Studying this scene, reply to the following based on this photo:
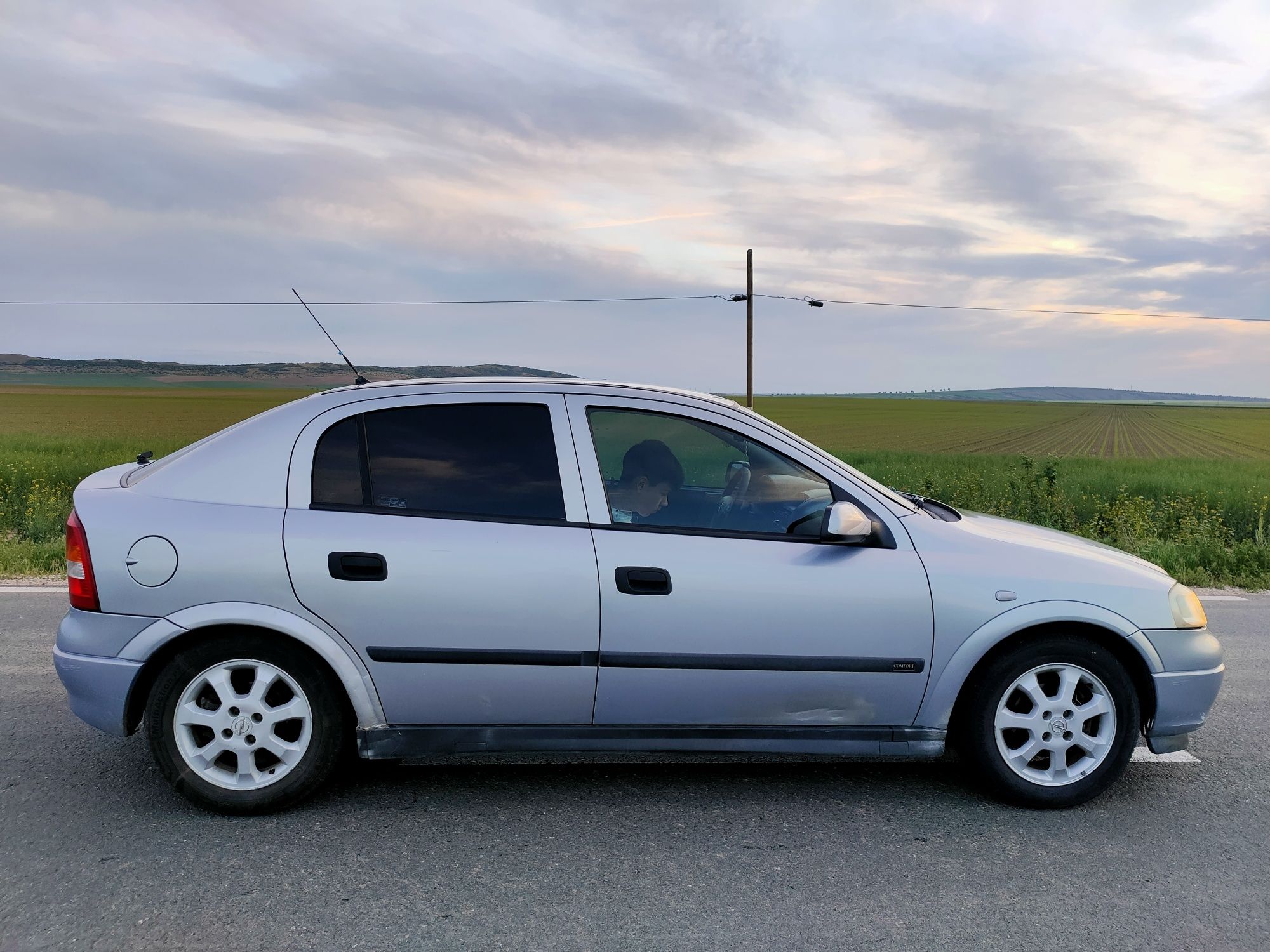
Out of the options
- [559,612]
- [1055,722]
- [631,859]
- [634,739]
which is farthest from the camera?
[1055,722]

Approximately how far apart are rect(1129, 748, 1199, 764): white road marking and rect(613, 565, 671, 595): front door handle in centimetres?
239

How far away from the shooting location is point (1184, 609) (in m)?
3.91

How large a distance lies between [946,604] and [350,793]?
7.93ft

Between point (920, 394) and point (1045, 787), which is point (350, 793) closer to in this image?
point (1045, 787)

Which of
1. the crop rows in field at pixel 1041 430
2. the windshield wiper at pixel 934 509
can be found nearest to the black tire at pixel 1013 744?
the windshield wiper at pixel 934 509

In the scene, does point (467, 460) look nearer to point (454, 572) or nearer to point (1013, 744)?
point (454, 572)

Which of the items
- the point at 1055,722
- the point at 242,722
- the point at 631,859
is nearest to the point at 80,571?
the point at 242,722

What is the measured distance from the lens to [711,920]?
9.46 feet

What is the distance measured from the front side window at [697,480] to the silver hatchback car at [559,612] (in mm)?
11

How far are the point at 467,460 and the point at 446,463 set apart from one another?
8 cm

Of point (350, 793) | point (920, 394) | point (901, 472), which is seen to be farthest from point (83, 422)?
point (920, 394)

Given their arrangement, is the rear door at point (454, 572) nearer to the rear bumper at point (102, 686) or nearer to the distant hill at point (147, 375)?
the rear bumper at point (102, 686)

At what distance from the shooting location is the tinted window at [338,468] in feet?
12.1

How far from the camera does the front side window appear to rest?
3723 mm
